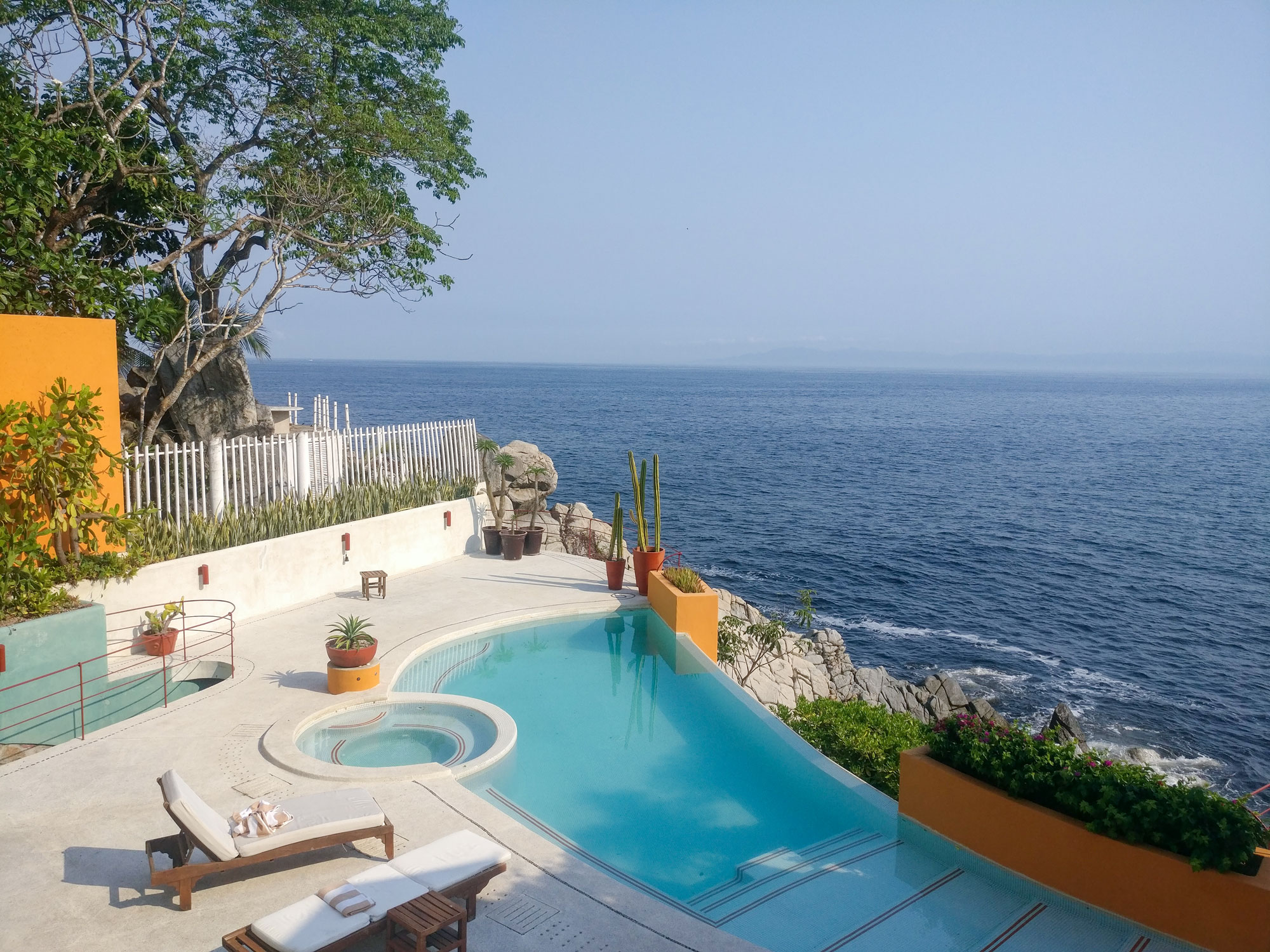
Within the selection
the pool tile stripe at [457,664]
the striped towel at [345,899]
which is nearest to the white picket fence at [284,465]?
the pool tile stripe at [457,664]

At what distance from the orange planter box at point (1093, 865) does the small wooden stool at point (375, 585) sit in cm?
858

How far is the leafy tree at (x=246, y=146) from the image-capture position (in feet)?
49.7

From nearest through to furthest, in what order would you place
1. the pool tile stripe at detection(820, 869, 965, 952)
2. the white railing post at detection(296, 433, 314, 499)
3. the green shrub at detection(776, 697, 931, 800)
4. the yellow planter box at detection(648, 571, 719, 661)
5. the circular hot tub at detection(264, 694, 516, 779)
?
the pool tile stripe at detection(820, 869, 965, 952), the circular hot tub at detection(264, 694, 516, 779), the green shrub at detection(776, 697, 931, 800), the yellow planter box at detection(648, 571, 719, 661), the white railing post at detection(296, 433, 314, 499)

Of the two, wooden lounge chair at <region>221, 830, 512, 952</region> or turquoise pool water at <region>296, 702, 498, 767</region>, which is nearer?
wooden lounge chair at <region>221, 830, 512, 952</region>

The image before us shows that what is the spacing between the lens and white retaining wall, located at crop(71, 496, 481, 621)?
1075 cm

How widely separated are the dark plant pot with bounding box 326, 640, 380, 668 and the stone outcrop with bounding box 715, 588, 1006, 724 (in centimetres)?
769

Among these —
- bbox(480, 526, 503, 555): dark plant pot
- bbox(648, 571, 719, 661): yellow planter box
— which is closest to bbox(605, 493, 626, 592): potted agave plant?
bbox(648, 571, 719, 661): yellow planter box

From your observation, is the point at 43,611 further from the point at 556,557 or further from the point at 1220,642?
the point at 1220,642

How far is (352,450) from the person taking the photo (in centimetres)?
1530

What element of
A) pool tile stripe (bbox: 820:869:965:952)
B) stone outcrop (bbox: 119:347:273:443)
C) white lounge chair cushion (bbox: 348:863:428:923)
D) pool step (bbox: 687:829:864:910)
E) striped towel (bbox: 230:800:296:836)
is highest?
stone outcrop (bbox: 119:347:273:443)

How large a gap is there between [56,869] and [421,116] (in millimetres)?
16896

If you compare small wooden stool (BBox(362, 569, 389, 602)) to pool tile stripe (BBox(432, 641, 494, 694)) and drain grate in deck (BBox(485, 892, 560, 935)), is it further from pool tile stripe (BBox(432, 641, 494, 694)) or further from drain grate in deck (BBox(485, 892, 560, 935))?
drain grate in deck (BBox(485, 892, 560, 935))

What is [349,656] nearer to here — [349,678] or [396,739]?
[349,678]

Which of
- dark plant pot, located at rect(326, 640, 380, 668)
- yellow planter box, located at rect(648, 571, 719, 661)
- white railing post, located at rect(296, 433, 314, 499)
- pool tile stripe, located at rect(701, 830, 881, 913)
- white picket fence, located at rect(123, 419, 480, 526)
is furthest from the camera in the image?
white railing post, located at rect(296, 433, 314, 499)
